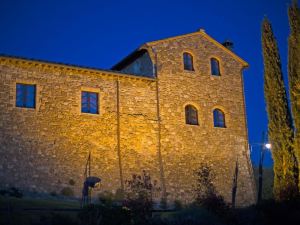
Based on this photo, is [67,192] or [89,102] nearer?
[67,192]

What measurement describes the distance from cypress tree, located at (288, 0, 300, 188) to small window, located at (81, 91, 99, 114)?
32.1 ft

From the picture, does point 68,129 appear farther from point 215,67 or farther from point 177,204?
point 215,67

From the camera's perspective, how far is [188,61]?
27.7m

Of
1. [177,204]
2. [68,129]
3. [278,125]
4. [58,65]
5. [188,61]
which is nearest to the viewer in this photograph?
[278,125]

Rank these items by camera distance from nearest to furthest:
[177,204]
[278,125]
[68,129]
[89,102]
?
[278,125]
[68,129]
[89,102]
[177,204]

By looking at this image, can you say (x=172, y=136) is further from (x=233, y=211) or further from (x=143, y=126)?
(x=233, y=211)

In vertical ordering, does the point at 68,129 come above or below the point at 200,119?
below

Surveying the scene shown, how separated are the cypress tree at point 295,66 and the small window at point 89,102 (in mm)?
9782

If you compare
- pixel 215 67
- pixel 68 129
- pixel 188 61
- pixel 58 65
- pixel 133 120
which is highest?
pixel 188 61

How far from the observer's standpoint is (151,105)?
25.7 metres

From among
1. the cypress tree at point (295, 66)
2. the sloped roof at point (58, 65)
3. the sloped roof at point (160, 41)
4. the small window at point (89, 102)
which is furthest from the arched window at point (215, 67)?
the small window at point (89, 102)

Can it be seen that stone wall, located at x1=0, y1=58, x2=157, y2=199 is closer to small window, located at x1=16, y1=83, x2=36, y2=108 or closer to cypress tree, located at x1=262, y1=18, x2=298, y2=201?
small window, located at x1=16, y1=83, x2=36, y2=108

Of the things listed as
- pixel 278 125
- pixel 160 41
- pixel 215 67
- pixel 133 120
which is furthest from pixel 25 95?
pixel 278 125

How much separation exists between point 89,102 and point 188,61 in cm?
694
